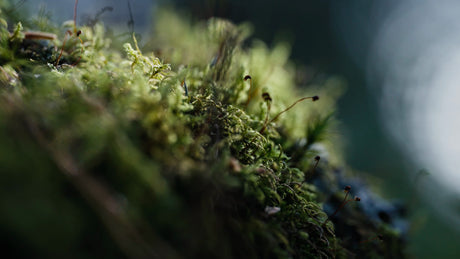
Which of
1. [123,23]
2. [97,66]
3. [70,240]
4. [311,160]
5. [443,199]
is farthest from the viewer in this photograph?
[443,199]

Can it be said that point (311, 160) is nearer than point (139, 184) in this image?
No

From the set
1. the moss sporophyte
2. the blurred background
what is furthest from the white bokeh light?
the moss sporophyte

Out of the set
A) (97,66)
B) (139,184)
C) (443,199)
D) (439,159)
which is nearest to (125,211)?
(139,184)

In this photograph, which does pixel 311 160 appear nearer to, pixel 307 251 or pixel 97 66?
pixel 307 251

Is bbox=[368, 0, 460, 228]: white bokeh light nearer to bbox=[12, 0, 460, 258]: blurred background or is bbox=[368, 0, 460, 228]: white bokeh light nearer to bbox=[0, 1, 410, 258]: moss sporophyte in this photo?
bbox=[12, 0, 460, 258]: blurred background

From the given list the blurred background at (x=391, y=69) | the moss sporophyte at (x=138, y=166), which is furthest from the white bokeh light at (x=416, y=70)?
the moss sporophyte at (x=138, y=166)

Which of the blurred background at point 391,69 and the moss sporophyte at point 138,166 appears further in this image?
the blurred background at point 391,69

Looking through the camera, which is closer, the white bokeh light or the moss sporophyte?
the moss sporophyte

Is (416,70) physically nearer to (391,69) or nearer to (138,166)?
(391,69)

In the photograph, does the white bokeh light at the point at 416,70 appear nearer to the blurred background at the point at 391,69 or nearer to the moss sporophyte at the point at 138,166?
the blurred background at the point at 391,69
